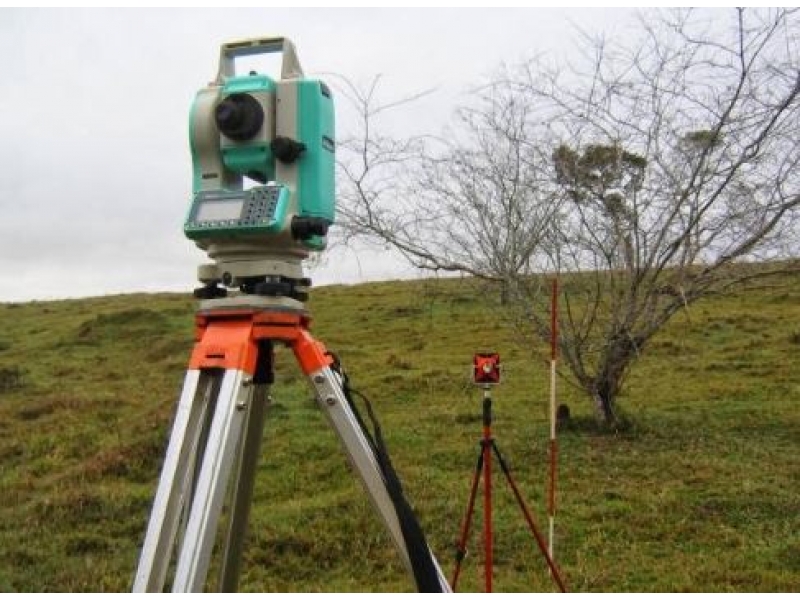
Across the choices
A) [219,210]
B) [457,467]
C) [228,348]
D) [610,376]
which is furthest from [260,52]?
[610,376]

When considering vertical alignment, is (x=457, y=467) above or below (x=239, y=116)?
below

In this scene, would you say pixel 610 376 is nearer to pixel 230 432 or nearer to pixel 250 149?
pixel 250 149

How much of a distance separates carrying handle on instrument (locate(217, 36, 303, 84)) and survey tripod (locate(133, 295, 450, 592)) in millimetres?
817

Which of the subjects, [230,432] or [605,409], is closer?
[230,432]

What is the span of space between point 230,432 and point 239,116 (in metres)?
1.02

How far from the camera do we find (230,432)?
2.69 meters

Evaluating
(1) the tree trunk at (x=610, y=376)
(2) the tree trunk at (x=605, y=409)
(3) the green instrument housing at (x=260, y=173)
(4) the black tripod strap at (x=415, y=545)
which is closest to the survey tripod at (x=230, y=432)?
(4) the black tripod strap at (x=415, y=545)

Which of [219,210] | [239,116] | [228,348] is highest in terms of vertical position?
[239,116]

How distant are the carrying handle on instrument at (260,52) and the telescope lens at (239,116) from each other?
7.6 inches

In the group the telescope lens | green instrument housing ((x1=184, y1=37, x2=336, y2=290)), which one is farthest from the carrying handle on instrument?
the telescope lens

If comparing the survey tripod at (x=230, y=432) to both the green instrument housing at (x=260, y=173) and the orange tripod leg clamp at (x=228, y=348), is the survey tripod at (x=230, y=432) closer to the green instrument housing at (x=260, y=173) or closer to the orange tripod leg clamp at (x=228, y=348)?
the orange tripod leg clamp at (x=228, y=348)

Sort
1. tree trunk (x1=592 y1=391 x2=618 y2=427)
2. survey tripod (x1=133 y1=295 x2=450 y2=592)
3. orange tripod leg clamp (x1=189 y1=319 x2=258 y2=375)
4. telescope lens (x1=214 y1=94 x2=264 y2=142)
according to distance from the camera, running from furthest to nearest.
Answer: tree trunk (x1=592 y1=391 x2=618 y2=427)
telescope lens (x1=214 y1=94 x2=264 y2=142)
orange tripod leg clamp (x1=189 y1=319 x2=258 y2=375)
survey tripod (x1=133 y1=295 x2=450 y2=592)

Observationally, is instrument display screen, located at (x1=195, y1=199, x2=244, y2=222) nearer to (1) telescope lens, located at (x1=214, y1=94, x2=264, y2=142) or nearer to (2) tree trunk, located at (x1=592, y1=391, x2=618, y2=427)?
(1) telescope lens, located at (x1=214, y1=94, x2=264, y2=142)

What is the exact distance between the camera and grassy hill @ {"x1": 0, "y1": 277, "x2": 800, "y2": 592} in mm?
6188
